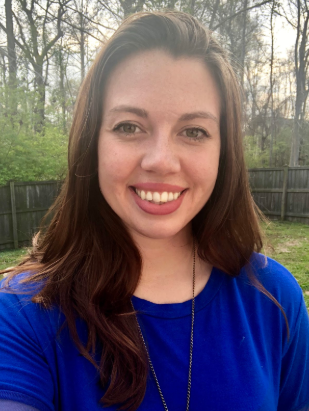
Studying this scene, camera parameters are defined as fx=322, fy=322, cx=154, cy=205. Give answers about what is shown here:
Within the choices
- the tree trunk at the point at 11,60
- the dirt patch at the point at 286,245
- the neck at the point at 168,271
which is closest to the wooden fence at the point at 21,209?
the tree trunk at the point at 11,60

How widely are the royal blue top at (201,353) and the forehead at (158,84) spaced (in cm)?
65

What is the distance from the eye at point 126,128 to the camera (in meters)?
1.04

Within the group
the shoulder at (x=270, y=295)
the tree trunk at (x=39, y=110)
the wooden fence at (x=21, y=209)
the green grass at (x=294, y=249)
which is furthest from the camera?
the tree trunk at (x=39, y=110)

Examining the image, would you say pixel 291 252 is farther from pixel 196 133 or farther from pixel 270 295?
pixel 196 133

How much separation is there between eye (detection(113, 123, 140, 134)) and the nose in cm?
6

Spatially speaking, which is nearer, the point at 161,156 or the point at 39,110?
the point at 161,156

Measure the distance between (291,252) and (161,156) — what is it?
6749 mm

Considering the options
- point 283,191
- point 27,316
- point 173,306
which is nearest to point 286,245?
point 283,191

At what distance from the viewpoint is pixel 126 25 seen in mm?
1064

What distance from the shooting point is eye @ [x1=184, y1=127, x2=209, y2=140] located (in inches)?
42.2

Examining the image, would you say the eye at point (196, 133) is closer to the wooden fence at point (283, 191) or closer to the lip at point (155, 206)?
the lip at point (155, 206)

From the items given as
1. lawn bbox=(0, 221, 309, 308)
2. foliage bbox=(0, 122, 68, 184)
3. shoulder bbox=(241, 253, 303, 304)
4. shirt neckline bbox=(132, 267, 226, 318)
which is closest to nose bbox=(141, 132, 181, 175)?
shirt neckline bbox=(132, 267, 226, 318)

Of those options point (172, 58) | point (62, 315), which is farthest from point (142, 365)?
point (172, 58)

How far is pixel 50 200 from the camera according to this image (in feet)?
29.5
